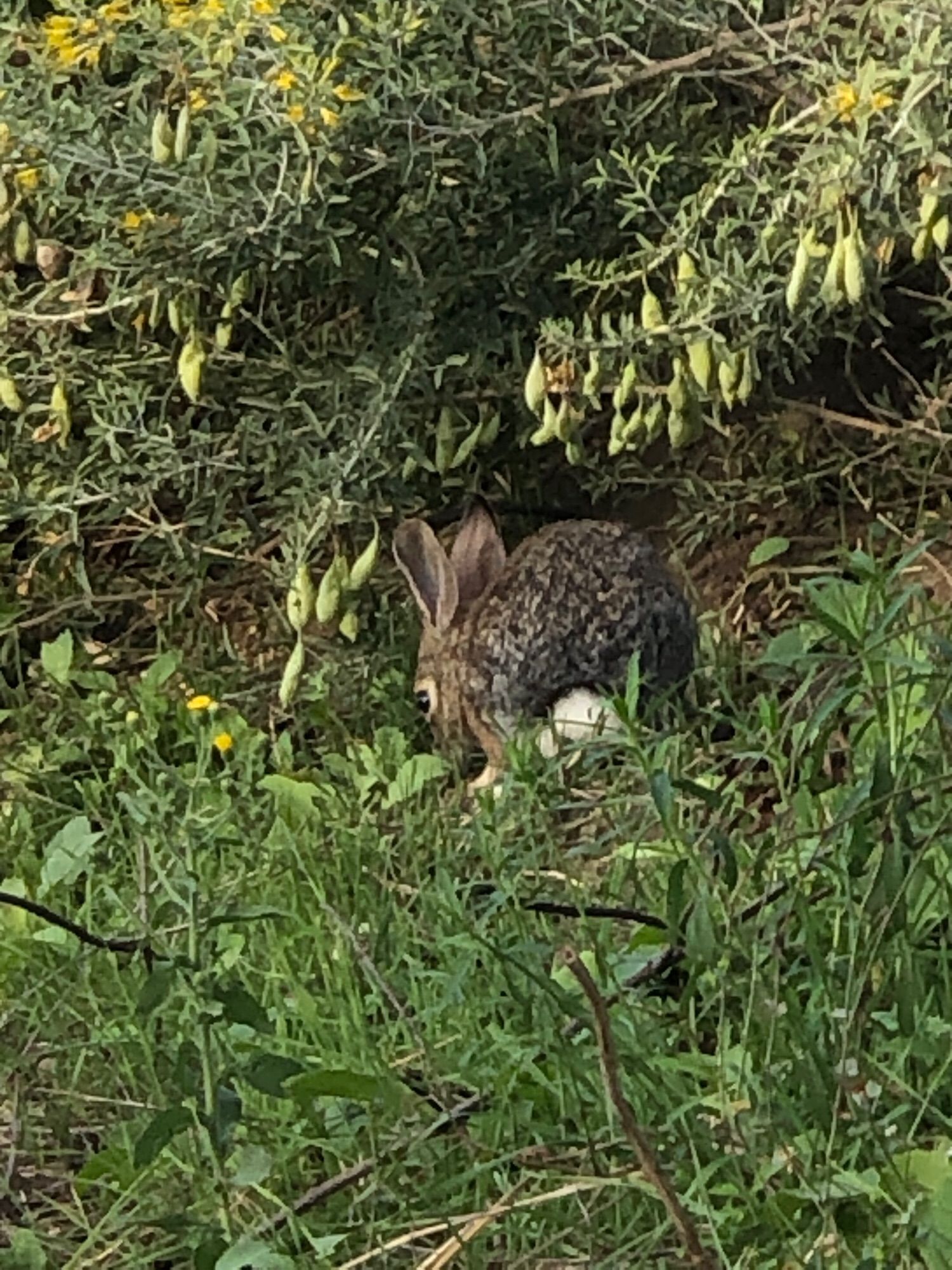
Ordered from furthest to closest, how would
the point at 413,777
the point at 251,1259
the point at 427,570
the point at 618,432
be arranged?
1. the point at 427,570
2. the point at 618,432
3. the point at 413,777
4. the point at 251,1259

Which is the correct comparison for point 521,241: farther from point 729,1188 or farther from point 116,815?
point 729,1188

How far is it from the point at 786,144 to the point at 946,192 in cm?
47

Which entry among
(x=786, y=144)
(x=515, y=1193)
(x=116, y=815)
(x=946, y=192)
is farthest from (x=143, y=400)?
(x=515, y=1193)

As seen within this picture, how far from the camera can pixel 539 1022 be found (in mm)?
1759

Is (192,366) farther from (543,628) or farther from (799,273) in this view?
(799,273)

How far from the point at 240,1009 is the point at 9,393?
233 centimetres

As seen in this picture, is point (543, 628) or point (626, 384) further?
point (543, 628)

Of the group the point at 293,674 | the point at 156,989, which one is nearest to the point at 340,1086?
the point at 156,989

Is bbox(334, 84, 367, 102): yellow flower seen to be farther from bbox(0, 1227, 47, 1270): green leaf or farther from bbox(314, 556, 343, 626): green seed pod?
bbox(0, 1227, 47, 1270): green leaf

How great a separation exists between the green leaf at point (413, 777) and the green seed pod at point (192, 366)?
2.75 ft

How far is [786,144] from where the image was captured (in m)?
3.32

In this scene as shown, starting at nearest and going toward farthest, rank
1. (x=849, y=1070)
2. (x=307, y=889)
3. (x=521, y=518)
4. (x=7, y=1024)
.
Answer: (x=849, y=1070) < (x=7, y=1024) < (x=307, y=889) < (x=521, y=518)

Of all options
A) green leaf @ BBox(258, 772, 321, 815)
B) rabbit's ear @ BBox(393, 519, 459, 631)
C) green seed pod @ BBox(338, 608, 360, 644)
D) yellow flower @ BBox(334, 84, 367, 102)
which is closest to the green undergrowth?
→ green leaf @ BBox(258, 772, 321, 815)

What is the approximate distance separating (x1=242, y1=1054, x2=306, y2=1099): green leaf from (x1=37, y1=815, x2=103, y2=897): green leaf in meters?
0.95
